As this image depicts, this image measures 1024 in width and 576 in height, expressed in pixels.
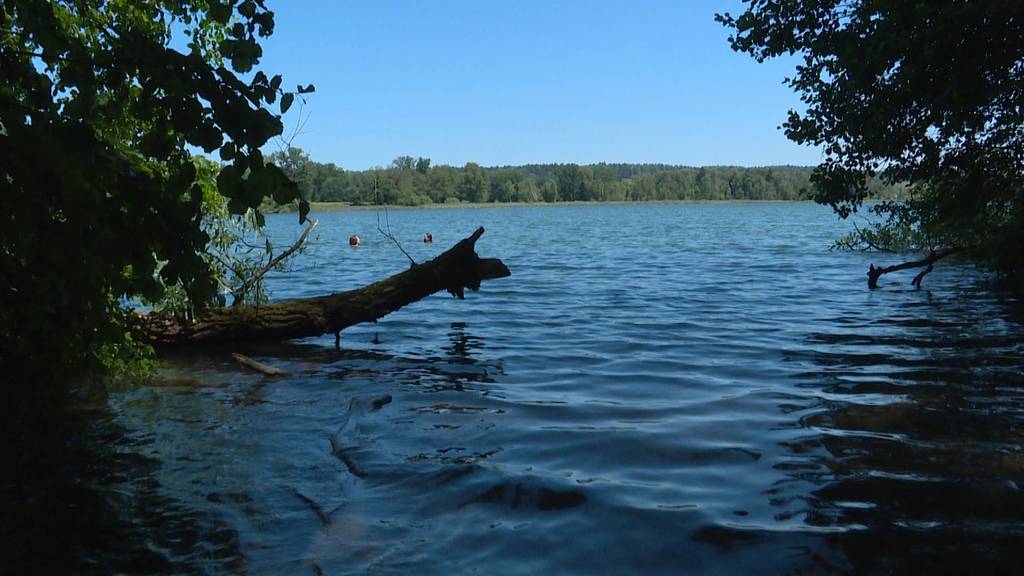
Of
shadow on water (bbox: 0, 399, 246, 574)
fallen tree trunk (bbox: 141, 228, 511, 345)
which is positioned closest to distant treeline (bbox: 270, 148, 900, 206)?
fallen tree trunk (bbox: 141, 228, 511, 345)

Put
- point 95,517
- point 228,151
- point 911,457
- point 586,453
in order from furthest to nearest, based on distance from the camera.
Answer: point 586,453 → point 911,457 → point 95,517 → point 228,151

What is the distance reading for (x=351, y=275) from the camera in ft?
93.0

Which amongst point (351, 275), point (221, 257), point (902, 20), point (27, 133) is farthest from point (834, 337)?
point (351, 275)

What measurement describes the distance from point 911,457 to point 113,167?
7.05 meters

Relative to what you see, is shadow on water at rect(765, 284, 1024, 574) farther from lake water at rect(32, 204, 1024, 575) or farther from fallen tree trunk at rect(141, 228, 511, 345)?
fallen tree trunk at rect(141, 228, 511, 345)

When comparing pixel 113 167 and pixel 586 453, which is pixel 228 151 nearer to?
pixel 113 167

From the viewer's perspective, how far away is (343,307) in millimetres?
13375

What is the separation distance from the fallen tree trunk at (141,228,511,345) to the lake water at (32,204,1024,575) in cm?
41

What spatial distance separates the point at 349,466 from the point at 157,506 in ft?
5.74

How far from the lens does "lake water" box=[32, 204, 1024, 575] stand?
17.7 ft

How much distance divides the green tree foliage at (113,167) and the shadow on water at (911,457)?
181 inches

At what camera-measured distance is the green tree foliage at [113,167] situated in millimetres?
3760

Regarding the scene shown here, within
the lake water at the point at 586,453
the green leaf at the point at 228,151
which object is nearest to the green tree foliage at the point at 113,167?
the green leaf at the point at 228,151

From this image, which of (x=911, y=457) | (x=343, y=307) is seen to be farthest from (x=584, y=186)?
(x=911, y=457)
